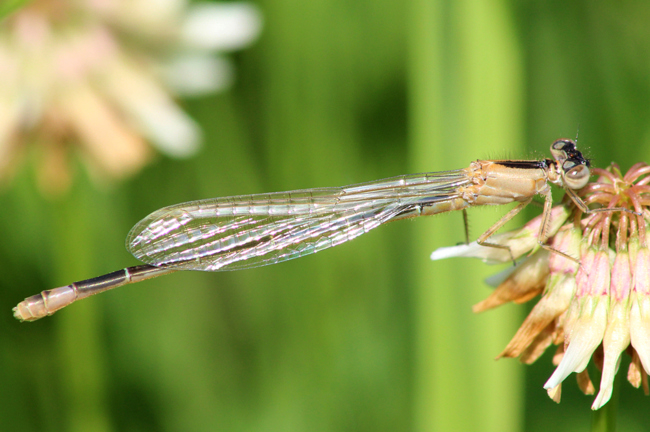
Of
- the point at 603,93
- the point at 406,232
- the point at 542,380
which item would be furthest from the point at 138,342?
the point at 603,93

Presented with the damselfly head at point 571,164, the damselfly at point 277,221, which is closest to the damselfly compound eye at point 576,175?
the damselfly head at point 571,164

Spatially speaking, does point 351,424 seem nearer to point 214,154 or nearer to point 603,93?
point 214,154

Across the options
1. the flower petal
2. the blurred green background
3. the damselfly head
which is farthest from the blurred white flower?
the damselfly head

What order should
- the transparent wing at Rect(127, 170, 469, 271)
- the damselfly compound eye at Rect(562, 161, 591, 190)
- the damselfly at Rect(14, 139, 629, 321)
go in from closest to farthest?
1. the damselfly compound eye at Rect(562, 161, 591, 190)
2. the damselfly at Rect(14, 139, 629, 321)
3. the transparent wing at Rect(127, 170, 469, 271)

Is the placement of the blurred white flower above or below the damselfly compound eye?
above

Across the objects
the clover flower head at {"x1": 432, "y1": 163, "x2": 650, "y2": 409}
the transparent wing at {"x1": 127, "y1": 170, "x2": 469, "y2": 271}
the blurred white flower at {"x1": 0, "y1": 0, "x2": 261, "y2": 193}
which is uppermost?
the blurred white flower at {"x1": 0, "y1": 0, "x2": 261, "y2": 193}

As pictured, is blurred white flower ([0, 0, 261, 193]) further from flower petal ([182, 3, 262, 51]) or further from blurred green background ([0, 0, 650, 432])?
blurred green background ([0, 0, 650, 432])

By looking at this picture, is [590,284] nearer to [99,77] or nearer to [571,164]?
[571,164]
